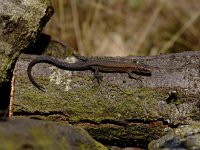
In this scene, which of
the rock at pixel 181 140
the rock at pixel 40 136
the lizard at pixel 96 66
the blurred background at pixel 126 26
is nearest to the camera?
the rock at pixel 40 136

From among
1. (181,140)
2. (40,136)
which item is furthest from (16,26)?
(181,140)

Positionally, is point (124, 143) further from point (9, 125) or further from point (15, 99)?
point (9, 125)

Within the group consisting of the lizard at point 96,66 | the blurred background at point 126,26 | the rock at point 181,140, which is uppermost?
the blurred background at point 126,26

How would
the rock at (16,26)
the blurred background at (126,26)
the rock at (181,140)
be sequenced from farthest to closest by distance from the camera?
the blurred background at (126,26)
the rock at (16,26)
the rock at (181,140)

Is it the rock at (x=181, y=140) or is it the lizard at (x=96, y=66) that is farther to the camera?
the lizard at (x=96, y=66)

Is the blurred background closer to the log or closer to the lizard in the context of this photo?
the lizard

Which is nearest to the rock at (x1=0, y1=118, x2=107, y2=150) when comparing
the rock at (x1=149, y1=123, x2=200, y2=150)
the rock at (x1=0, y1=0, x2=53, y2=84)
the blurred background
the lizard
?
the rock at (x1=149, y1=123, x2=200, y2=150)

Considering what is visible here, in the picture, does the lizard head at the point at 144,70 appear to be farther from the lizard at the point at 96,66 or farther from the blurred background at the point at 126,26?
the blurred background at the point at 126,26

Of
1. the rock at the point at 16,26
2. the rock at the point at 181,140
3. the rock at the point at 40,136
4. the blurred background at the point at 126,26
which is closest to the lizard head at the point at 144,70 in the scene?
the rock at the point at 181,140
